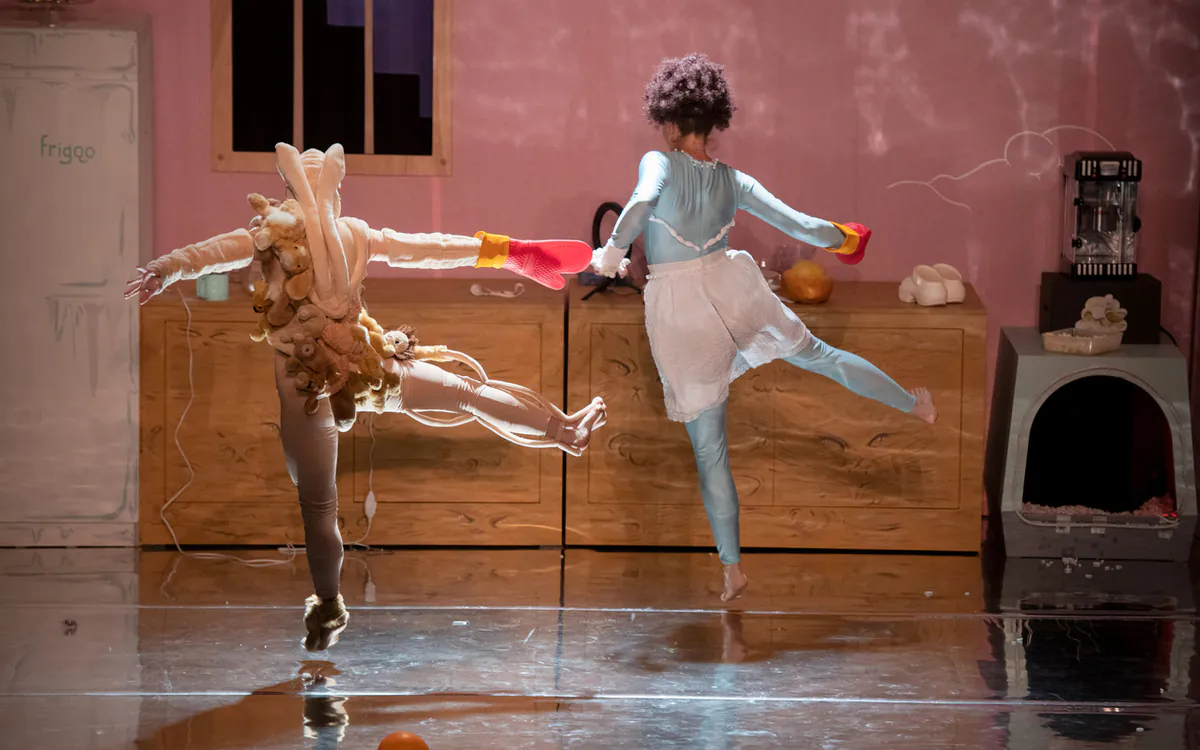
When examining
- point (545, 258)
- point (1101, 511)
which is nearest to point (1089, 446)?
point (1101, 511)

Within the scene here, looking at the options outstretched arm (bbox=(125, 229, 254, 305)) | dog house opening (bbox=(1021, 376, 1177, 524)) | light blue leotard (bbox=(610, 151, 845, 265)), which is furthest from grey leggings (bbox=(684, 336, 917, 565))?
outstretched arm (bbox=(125, 229, 254, 305))

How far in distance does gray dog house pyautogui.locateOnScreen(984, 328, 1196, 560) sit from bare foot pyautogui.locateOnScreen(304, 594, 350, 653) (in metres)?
2.53

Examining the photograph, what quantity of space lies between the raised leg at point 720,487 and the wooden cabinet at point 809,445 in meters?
0.58

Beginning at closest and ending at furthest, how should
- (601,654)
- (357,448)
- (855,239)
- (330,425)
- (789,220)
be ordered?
(330,425) < (601,654) < (789,220) < (855,239) < (357,448)

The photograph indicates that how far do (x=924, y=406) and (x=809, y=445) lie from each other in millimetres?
510

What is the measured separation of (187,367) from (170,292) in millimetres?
280

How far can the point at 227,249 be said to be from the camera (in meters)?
4.23

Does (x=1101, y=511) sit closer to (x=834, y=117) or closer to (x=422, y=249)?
(x=834, y=117)

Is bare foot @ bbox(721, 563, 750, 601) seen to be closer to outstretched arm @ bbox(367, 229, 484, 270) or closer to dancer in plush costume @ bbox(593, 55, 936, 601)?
dancer in plush costume @ bbox(593, 55, 936, 601)

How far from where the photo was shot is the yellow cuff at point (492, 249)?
450cm

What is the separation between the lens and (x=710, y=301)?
492 centimetres

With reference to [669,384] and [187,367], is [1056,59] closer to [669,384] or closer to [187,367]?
[669,384]

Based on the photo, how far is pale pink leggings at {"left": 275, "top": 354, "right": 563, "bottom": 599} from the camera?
171 inches

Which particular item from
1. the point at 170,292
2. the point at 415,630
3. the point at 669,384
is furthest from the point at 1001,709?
the point at 170,292
